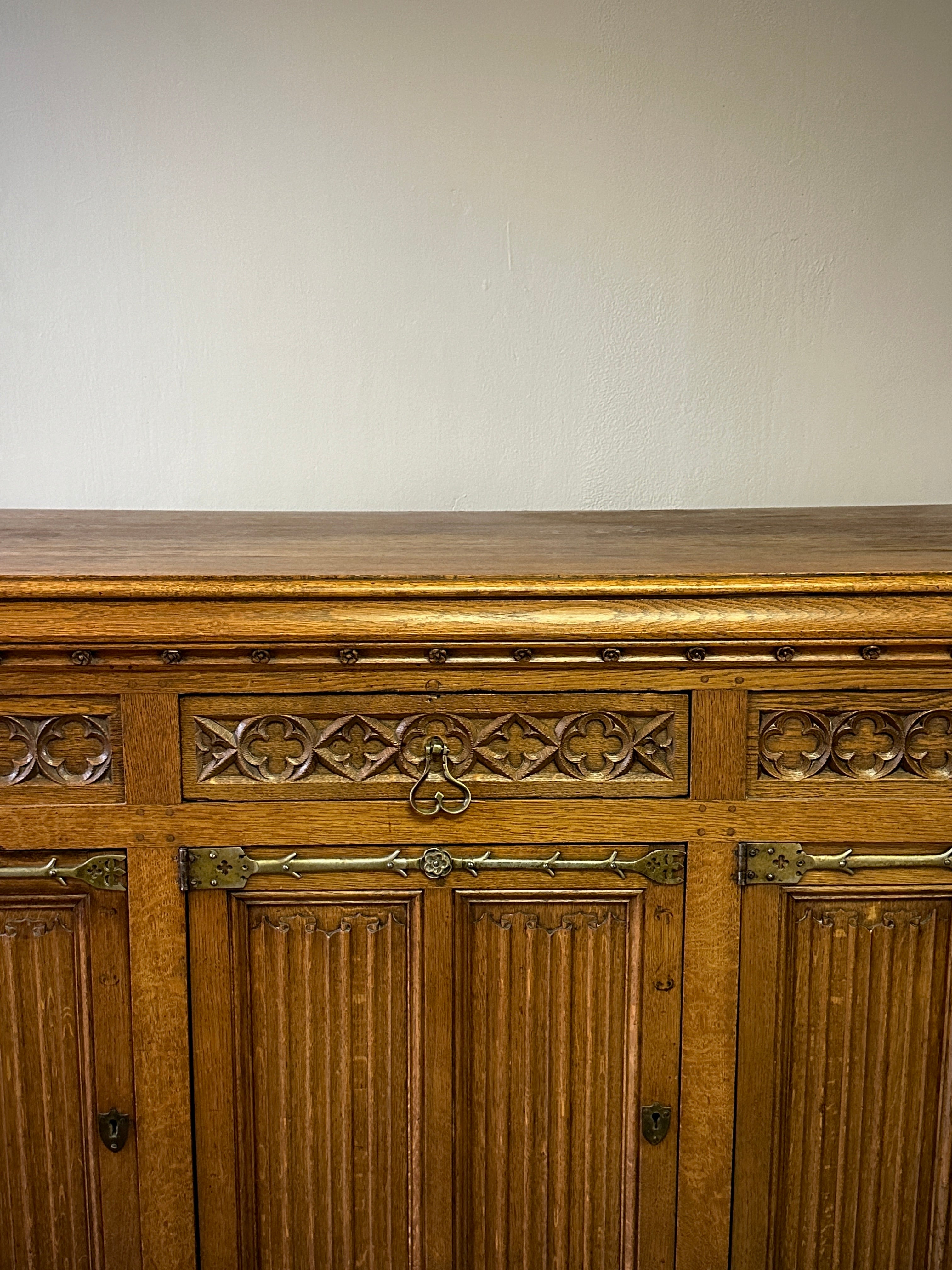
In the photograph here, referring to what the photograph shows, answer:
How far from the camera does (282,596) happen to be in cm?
122

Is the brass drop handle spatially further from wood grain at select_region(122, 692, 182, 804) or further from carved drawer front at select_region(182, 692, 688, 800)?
wood grain at select_region(122, 692, 182, 804)

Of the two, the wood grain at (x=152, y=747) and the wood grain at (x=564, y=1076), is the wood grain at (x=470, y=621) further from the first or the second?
the wood grain at (x=564, y=1076)

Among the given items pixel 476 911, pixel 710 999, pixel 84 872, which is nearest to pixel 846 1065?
pixel 710 999

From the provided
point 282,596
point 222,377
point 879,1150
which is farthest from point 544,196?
point 879,1150

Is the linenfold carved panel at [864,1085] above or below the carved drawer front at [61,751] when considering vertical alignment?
below

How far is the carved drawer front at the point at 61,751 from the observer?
1271mm

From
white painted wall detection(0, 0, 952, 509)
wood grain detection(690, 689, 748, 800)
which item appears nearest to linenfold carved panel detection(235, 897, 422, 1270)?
wood grain detection(690, 689, 748, 800)

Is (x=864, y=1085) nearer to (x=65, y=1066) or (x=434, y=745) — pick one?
(x=434, y=745)

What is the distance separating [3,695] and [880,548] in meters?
1.05

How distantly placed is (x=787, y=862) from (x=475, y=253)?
1111 mm

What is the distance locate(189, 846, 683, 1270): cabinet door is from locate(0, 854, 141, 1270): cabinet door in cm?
10

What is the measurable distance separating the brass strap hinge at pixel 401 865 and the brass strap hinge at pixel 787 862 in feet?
0.25

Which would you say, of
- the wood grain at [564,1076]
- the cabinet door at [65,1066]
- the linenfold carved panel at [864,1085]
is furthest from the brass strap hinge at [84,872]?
the linenfold carved panel at [864,1085]

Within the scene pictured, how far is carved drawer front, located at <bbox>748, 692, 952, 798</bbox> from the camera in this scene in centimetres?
128
